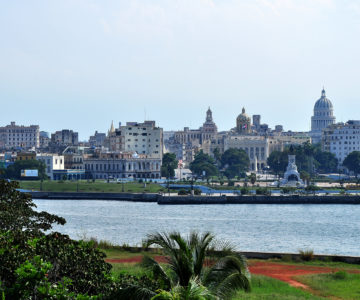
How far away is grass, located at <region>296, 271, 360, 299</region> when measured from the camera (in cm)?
2840

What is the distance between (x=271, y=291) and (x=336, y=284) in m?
2.59

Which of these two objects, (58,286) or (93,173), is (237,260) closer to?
(58,286)

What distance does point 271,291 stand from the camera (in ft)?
95.0

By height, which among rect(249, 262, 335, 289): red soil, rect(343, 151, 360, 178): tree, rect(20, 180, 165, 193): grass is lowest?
rect(249, 262, 335, 289): red soil

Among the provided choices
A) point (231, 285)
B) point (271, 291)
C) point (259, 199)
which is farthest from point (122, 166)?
point (231, 285)

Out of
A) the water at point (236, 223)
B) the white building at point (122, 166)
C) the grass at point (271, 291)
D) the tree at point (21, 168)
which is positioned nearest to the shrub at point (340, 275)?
the grass at point (271, 291)

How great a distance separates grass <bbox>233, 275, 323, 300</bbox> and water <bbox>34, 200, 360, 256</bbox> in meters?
10.9

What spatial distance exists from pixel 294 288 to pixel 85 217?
5350cm

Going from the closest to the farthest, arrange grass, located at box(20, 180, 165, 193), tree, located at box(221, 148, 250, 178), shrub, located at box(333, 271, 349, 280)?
shrub, located at box(333, 271, 349, 280), grass, located at box(20, 180, 165, 193), tree, located at box(221, 148, 250, 178)

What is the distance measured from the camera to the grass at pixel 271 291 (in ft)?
89.7

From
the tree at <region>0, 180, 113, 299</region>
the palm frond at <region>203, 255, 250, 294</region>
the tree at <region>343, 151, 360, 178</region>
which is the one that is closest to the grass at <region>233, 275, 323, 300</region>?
the palm frond at <region>203, 255, 250, 294</region>

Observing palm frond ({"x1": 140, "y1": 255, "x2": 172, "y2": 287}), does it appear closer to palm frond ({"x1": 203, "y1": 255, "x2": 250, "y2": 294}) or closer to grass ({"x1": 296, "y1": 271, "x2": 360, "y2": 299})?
palm frond ({"x1": 203, "y1": 255, "x2": 250, "y2": 294})

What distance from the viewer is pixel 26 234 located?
77.3 feet

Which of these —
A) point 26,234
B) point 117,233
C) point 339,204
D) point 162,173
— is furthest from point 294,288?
point 162,173
